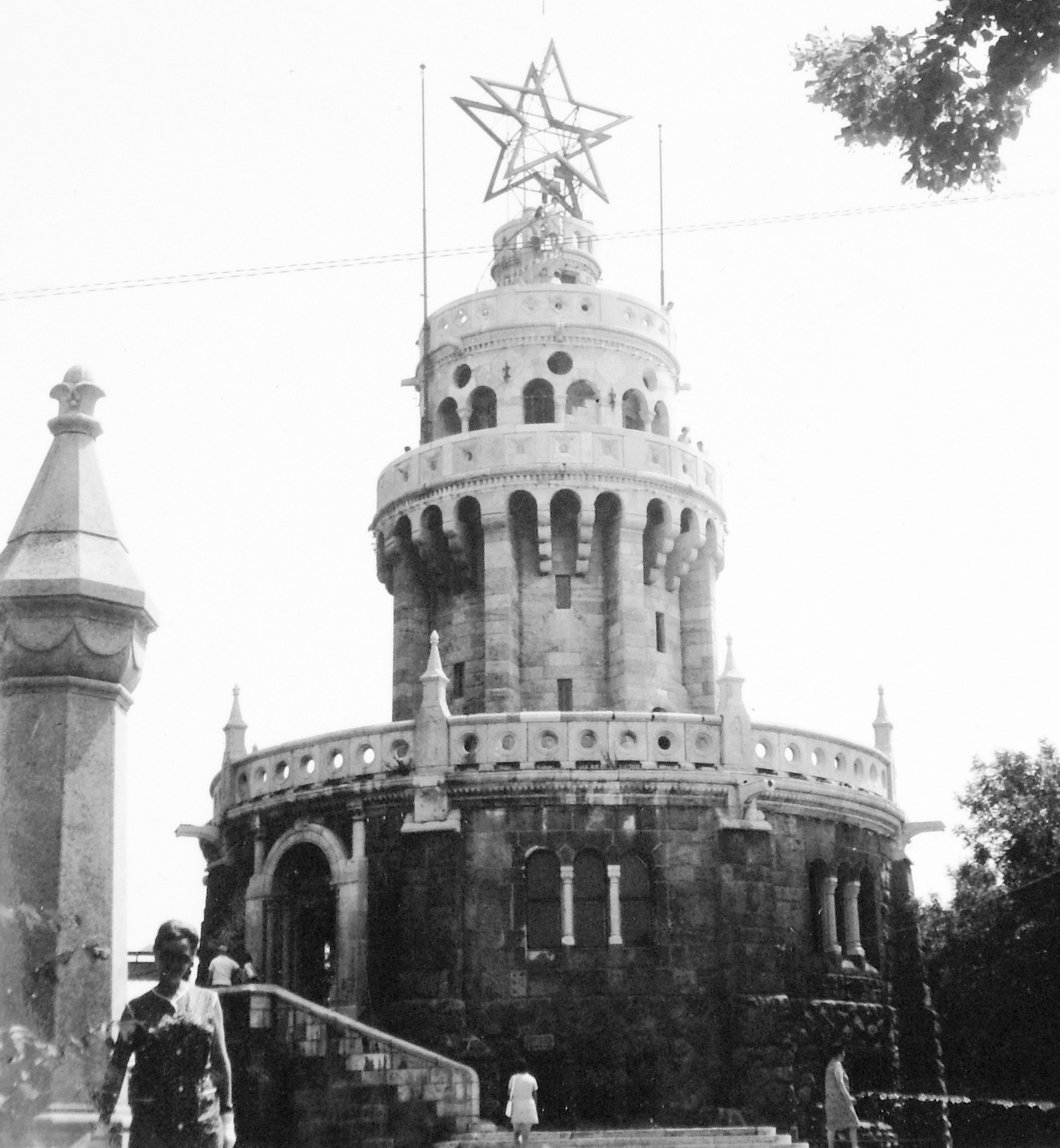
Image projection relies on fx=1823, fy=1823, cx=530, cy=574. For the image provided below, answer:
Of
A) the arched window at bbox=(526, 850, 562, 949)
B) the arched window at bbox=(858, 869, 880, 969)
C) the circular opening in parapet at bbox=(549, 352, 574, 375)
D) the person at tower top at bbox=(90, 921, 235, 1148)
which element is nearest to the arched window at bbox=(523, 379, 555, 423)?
the circular opening in parapet at bbox=(549, 352, 574, 375)

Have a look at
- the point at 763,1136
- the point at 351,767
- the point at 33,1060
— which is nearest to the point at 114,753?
the point at 33,1060

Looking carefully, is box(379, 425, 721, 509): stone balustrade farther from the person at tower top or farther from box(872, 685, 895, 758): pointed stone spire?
the person at tower top

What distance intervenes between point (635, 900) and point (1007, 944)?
50.2 feet

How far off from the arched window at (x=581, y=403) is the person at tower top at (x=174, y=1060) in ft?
103

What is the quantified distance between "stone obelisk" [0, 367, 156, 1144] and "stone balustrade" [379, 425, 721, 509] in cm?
2623

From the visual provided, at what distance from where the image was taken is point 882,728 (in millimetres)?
39125

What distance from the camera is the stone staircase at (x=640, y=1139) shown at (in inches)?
1076

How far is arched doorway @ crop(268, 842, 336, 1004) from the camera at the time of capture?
34.7 m

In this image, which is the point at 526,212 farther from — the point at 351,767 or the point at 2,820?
the point at 2,820

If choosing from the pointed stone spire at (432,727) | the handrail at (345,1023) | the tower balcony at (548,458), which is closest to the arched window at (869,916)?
the pointed stone spire at (432,727)

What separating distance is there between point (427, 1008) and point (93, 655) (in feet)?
68.7

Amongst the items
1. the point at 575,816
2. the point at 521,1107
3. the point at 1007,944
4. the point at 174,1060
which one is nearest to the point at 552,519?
the point at 575,816

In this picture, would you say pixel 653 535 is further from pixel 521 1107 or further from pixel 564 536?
pixel 521 1107

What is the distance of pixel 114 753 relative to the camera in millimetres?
11688
